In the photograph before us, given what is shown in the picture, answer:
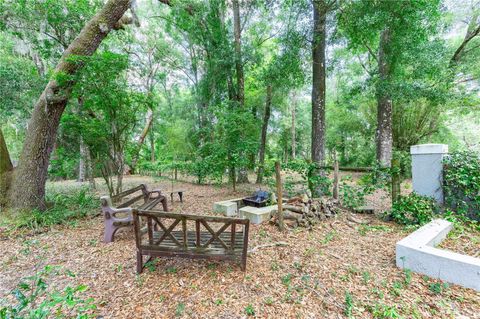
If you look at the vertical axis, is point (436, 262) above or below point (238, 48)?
below

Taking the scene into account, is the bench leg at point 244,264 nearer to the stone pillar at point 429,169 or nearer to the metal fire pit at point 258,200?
the metal fire pit at point 258,200

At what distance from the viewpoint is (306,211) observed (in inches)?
174

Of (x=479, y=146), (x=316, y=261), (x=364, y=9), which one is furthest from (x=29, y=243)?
(x=479, y=146)

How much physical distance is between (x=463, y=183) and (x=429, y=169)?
0.61 metres

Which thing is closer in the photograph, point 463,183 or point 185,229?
point 185,229

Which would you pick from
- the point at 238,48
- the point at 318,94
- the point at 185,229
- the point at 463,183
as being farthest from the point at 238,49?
the point at 185,229

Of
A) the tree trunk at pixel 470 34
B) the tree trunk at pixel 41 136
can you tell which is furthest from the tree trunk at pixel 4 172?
the tree trunk at pixel 470 34

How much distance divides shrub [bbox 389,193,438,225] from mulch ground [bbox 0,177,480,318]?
0.64m

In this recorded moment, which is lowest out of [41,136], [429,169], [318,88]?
[429,169]

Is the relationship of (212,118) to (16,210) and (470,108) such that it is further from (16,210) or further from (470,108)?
(470,108)

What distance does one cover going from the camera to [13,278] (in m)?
2.85

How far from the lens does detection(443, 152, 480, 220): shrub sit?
3.97 meters

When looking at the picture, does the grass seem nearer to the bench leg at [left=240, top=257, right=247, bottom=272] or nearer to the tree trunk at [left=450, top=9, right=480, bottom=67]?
the bench leg at [left=240, top=257, right=247, bottom=272]

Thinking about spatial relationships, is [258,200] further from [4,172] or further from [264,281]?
[4,172]
